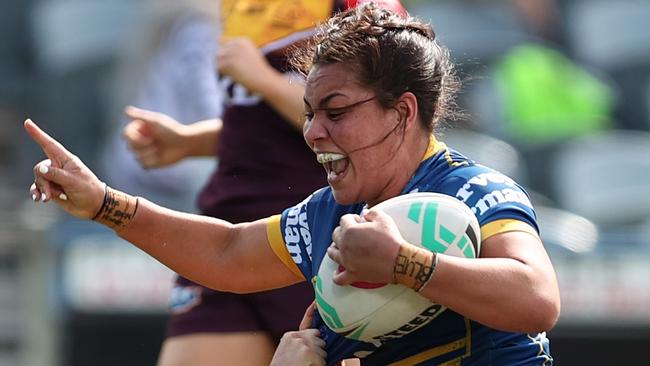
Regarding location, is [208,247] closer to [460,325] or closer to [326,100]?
[326,100]

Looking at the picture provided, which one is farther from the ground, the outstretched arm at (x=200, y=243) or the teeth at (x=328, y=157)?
the teeth at (x=328, y=157)

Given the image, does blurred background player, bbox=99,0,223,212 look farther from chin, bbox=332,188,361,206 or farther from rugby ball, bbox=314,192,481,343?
rugby ball, bbox=314,192,481,343

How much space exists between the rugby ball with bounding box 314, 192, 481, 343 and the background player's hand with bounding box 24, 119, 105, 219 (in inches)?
24.5

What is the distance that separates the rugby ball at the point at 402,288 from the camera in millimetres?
2635

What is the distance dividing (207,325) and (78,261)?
275cm

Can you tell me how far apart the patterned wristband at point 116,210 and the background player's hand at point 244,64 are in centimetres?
84

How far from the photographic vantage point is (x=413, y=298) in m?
2.71

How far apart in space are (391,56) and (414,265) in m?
0.53

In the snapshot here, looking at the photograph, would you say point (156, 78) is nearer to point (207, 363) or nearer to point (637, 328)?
point (637, 328)

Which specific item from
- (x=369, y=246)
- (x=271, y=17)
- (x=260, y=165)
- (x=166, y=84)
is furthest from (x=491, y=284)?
(x=166, y=84)

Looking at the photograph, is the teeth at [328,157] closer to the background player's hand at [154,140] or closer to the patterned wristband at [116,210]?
the patterned wristband at [116,210]

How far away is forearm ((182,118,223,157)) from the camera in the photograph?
437 centimetres

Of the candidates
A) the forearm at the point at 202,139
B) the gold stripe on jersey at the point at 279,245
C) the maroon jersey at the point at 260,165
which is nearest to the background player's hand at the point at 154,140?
the forearm at the point at 202,139

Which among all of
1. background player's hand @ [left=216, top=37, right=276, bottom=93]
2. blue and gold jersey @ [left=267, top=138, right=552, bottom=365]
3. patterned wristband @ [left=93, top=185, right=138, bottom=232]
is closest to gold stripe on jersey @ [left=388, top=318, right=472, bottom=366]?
blue and gold jersey @ [left=267, top=138, right=552, bottom=365]
